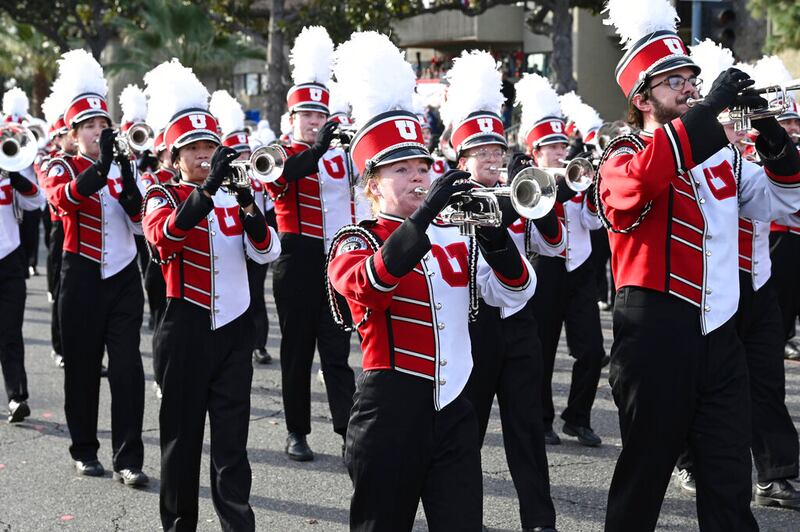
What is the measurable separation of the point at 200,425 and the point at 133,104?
22.2 feet

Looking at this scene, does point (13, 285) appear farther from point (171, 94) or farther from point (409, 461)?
point (409, 461)

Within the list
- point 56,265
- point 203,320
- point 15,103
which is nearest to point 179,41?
point 15,103

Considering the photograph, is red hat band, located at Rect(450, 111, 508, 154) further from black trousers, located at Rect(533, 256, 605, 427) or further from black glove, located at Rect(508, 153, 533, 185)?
black trousers, located at Rect(533, 256, 605, 427)

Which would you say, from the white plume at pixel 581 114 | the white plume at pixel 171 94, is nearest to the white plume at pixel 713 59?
the white plume at pixel 171 94

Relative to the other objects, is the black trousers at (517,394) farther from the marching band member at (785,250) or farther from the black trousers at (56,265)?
the black trousers at (56,265)

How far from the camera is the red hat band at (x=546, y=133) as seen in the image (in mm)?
7473

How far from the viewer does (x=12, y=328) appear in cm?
827

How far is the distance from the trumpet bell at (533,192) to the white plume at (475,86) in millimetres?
2262

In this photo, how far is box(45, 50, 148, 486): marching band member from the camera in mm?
6594

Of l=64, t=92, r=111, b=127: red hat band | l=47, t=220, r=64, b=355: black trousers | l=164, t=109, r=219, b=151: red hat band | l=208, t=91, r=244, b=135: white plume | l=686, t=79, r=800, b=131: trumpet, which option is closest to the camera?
l=686, t=79, r=800, b=131: trumpet

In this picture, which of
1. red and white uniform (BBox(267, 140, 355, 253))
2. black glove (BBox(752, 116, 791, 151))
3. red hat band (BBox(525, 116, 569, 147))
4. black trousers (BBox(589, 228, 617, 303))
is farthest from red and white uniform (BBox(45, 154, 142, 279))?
black trousers (BBox(589, 228, 617, 303))

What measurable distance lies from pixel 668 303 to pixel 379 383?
1142mm

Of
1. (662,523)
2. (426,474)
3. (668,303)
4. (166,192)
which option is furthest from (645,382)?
(166,192)

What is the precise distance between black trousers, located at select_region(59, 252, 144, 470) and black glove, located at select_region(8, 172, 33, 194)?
174 cm
